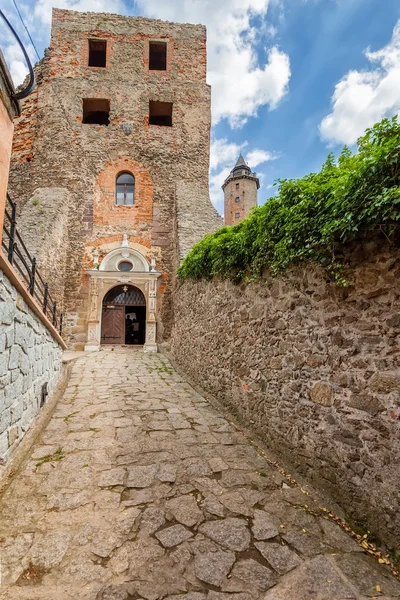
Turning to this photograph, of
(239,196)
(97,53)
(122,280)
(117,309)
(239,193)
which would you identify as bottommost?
(117,309)

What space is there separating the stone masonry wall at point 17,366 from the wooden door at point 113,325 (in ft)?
24.6

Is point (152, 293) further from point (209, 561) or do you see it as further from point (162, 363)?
point (209, 561)

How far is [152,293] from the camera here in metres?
12.0

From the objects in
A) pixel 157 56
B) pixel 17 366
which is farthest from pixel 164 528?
pixel 157 56

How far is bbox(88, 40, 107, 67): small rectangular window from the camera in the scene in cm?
1445

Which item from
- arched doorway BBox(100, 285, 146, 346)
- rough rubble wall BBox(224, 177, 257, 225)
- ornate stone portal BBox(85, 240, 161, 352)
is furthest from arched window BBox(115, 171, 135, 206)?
rough rubble wall BBox(224, 177, 257, 225)

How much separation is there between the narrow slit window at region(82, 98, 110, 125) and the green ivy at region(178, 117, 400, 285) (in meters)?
13.0

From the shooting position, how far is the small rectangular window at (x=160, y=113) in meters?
14.1

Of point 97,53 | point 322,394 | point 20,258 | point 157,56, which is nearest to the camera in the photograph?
point 322,394

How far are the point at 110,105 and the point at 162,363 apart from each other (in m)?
11.7

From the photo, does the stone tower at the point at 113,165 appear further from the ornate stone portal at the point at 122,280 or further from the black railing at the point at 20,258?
the black railing at the point at 20,258

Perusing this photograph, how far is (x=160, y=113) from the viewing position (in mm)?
14836

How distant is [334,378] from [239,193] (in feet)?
106

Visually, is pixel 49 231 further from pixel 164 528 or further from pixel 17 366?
pixel 164 528
